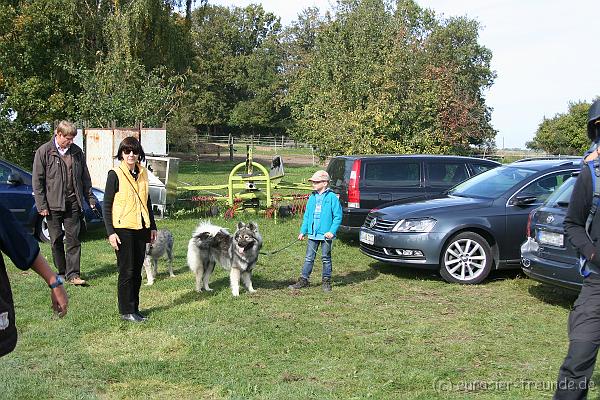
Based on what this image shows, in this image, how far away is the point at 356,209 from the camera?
11273 mm

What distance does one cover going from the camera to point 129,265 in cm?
685

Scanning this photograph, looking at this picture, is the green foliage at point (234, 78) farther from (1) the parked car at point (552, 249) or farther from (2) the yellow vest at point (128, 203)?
(1) the parked car at point (552, 249)

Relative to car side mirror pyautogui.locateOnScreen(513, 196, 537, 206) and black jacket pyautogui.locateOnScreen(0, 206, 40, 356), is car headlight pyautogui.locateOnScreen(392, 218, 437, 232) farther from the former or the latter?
black jacket pyautogui.locateOnScreen(0, 206, 40, 356)

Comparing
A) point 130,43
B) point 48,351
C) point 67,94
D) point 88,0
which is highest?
point 88,0

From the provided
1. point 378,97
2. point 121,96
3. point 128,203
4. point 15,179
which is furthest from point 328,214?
point 378,97

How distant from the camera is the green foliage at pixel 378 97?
893 inches

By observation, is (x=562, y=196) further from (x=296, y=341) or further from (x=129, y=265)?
(x=129, y=265)

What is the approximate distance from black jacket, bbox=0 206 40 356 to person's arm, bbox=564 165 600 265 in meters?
3.04

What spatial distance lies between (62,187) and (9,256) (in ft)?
18.0

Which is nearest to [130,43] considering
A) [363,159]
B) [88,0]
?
[88,0]

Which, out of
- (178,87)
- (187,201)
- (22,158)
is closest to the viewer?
(187,201)

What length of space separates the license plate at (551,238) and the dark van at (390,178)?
14.3ft

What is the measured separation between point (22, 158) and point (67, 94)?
3.35m

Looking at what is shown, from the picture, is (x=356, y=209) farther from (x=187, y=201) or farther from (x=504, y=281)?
(x=187, y=201)
